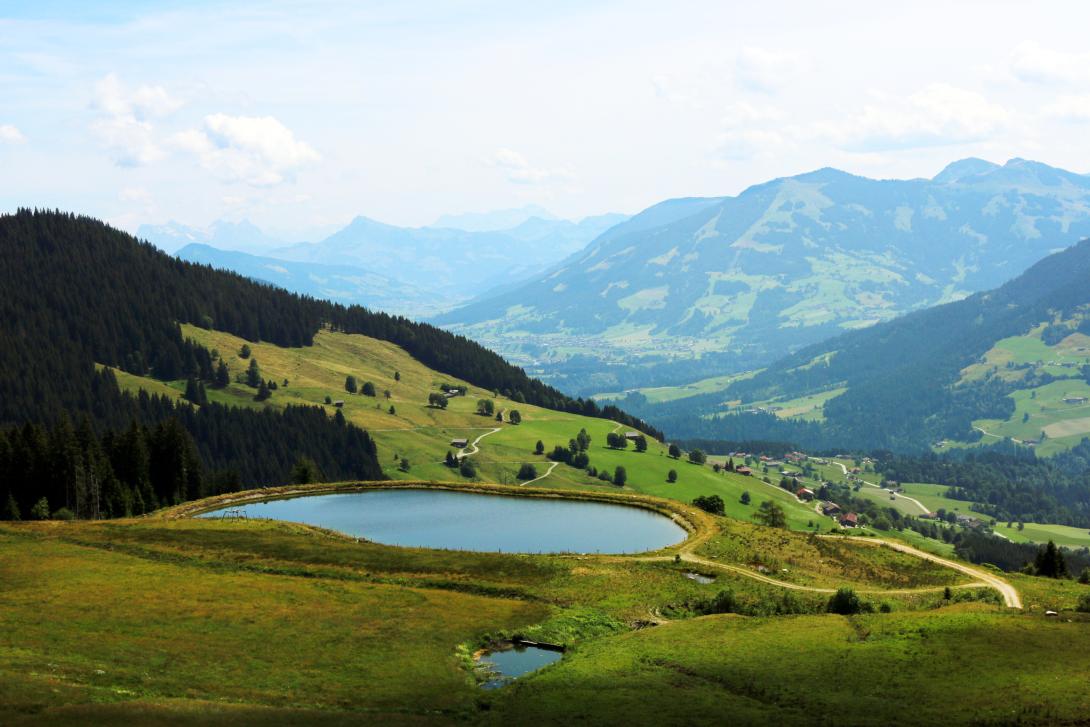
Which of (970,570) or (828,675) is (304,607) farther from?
(970,570)

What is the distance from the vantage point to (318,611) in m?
79.6

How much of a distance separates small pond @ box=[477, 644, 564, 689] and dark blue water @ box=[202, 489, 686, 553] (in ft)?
132

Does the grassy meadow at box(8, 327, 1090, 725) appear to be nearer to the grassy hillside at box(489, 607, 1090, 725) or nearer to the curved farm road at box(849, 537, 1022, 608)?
the grassy hillside at box(489, 607, 1090, 725)

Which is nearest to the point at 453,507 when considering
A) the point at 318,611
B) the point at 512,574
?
the point at 512,574

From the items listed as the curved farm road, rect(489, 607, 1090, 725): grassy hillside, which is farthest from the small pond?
the curved farm road

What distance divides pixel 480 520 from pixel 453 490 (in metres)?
25.9

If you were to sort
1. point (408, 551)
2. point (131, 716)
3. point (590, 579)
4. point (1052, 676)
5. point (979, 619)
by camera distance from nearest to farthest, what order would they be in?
1. point (131, 716)
2. point (1052, 676)
3. point (979, 619)
4. point (590, 579)
5. point (408, 551)

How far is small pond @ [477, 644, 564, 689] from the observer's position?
6781 centimetres

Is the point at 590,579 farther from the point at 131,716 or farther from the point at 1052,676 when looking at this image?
the point at 131,716

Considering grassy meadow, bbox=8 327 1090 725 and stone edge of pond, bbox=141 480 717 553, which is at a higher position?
stone edge of pond, bbox=141 480 717 553

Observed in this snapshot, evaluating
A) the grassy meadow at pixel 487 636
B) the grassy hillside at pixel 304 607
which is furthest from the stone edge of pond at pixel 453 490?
the grassy meadow at pixel 487 636

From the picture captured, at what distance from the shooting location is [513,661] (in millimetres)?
71875

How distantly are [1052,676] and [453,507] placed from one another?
98981 mm

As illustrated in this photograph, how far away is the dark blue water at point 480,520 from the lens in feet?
393
